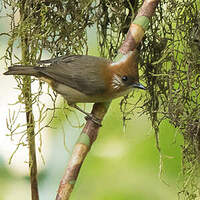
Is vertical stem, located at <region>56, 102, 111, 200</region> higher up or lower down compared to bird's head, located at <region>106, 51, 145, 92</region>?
lower down

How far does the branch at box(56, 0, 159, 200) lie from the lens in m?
1.11

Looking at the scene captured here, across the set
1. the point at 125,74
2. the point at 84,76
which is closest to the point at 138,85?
the point at 125,74

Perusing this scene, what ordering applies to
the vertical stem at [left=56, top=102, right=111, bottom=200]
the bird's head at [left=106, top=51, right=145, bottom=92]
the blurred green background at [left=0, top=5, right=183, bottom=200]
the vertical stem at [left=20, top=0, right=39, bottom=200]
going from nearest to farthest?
the vertical stem at [left=56, top=102, right=111, bottom=200]
the bird's head at [left=106, top=51, right=145, bottom=92]
the vertical stem at [left=20, top=0, right=39, bottom=200]
the blurred green background at [left=0, top=5, right=183, bottom=200]

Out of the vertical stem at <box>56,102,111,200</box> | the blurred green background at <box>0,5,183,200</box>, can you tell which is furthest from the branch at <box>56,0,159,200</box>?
the blurred green background at <box>0,5,183,200</box>

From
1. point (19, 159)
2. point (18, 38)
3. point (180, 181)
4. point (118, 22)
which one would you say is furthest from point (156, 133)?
point (19, 159)

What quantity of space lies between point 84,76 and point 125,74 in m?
0.13

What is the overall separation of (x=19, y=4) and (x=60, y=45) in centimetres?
16

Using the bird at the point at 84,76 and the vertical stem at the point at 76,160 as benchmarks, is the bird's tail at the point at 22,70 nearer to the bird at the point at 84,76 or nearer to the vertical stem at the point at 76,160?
the bird at the point at 84,76

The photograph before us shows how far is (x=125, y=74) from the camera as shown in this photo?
1317 mm

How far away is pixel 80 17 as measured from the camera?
147 centimetres

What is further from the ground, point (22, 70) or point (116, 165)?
point (22, 70)

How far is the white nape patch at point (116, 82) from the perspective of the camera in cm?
135

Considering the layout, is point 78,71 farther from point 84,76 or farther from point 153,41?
point 153,41

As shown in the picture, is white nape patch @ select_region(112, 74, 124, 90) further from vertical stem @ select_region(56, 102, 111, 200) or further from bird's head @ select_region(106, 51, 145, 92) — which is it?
vertical stem @ select_region(56, 102, 111, 200)
